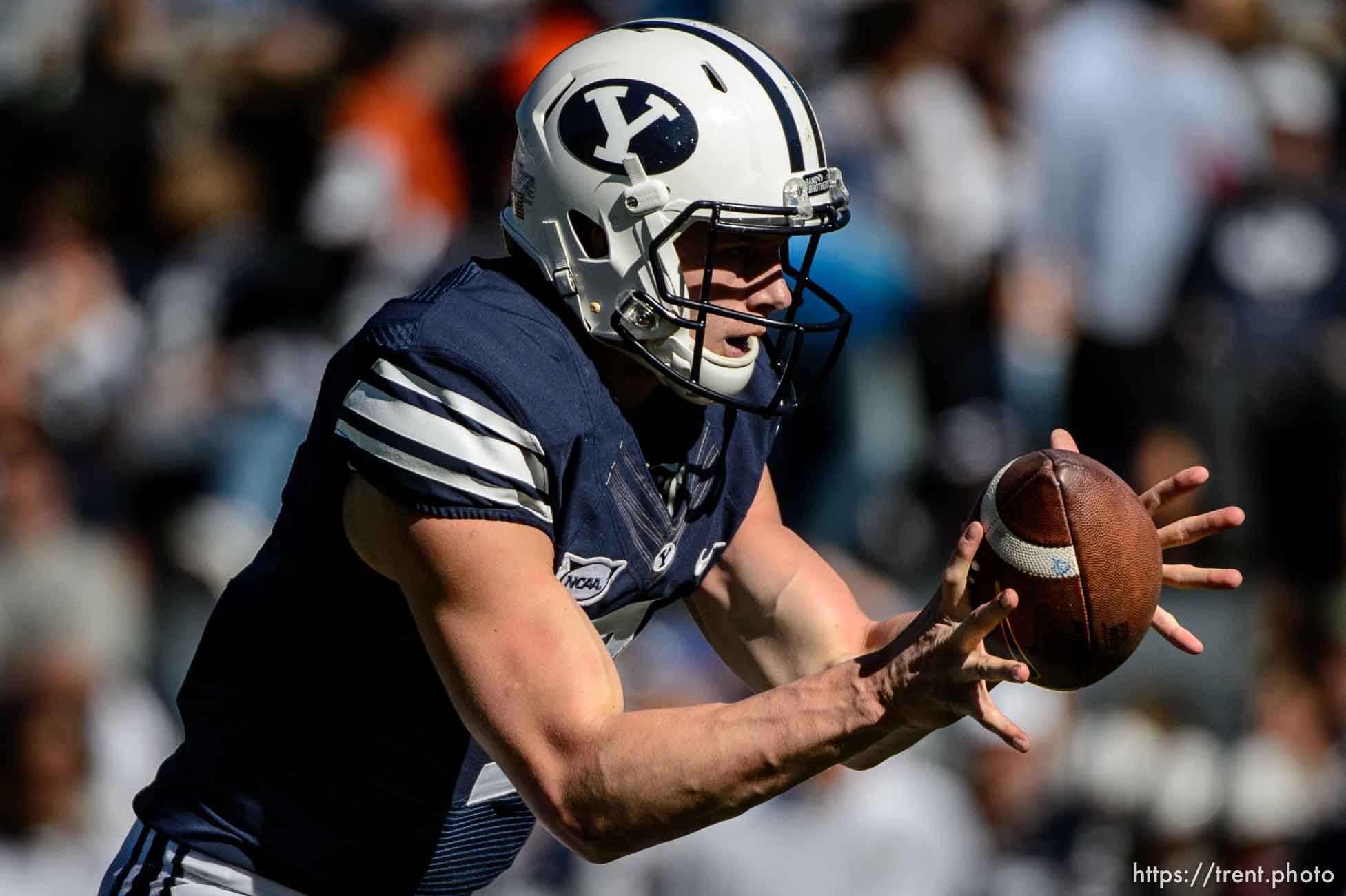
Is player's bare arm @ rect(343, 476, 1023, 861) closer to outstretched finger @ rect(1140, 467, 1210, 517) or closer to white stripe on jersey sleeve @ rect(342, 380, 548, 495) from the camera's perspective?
white stripe on jersey sleeve @ rect(342, 380, 548, 495)


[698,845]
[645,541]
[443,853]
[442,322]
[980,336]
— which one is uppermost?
[442,322]

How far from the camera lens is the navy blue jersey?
2.70 m

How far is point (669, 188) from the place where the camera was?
9.53 feet

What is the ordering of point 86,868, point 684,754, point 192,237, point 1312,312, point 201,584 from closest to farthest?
point 684,754 < point 86,868 < point 201,584 < point 1312,312 < point 192,237

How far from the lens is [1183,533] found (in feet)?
9.65

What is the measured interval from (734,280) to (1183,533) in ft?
2.61

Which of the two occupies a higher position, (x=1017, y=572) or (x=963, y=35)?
(x=1017, y=572)

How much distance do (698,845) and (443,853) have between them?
93.6 inches

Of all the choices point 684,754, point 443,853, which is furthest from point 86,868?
point 684,754

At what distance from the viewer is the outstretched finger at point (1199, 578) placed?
296cm

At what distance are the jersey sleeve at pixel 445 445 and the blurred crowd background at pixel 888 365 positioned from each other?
290 cm

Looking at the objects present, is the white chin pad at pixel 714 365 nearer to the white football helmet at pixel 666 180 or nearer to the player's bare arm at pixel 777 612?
the white football helmet at pixel 666 180

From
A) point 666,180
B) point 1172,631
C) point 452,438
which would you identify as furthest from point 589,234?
point 1172,631

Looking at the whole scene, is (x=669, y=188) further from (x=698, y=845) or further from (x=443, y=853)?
(x=698, y=845)
